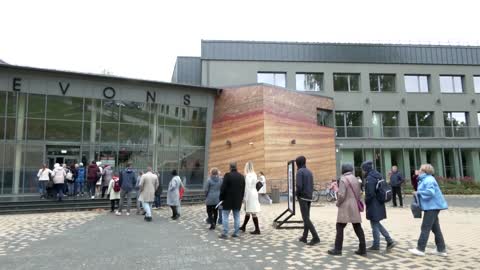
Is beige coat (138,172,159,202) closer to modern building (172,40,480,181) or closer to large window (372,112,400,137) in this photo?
modern building (172,40,480,181)

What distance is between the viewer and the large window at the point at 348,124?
2838cm

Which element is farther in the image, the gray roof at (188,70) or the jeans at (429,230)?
the gray roof at (188,70)

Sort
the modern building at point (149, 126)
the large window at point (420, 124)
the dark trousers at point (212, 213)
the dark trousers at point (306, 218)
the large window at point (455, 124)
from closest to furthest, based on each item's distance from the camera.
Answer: the dark trousers at point (306, 218), the dark trousers at point (212, 213), the modern building at point (149, 126), the large window at point (420, 124), the large window at point (455, 124)

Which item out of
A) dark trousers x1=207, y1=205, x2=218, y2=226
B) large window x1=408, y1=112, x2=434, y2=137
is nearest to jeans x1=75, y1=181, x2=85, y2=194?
dark trousers x1=207, y1=205, x2=218, y2=226

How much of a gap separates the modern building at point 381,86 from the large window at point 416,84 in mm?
84

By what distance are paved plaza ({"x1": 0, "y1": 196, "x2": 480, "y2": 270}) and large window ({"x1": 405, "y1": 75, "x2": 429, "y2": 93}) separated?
71.6 ft

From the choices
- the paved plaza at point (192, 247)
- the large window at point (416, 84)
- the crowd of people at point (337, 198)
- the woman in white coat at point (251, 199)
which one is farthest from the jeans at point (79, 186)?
the large window at point (416, 84)

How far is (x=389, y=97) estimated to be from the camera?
2958cm

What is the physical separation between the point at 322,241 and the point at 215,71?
71.5 feet

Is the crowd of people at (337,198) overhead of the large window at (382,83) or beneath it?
beneath

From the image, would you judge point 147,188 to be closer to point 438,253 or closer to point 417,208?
point 417,208

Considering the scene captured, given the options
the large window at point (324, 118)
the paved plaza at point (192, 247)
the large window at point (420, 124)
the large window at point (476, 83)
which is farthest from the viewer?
the large window at point (476, 83)

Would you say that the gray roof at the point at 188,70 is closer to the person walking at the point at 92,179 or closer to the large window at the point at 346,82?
the large window at the point at 346,82

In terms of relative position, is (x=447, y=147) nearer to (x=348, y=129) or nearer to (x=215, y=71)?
(x=348, y=129)
